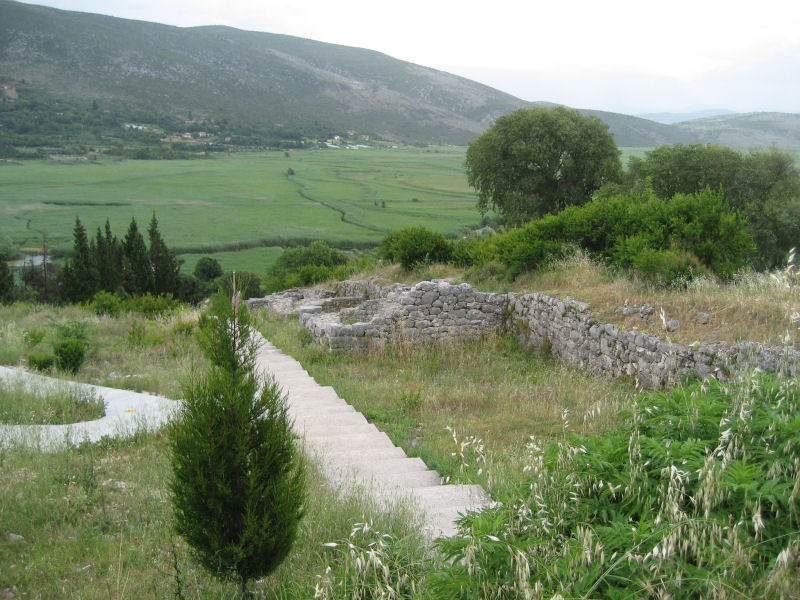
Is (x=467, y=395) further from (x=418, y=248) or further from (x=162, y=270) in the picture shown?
(x=162, y=270)

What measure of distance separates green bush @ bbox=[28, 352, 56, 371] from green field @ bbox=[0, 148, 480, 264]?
5223cm

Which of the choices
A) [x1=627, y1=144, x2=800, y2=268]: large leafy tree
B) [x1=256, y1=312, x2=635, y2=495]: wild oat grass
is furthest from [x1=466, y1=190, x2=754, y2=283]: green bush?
[x1=627, y1=144, x2=800, y2=268]: large leafy tree

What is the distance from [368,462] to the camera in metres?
6.02

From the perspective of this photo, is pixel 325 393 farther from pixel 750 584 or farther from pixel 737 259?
pixel 737 259

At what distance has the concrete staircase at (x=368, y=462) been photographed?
4543 millimetres

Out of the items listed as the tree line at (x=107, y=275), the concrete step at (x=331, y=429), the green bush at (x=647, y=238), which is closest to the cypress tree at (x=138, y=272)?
the tree line at (x=107, y=275)

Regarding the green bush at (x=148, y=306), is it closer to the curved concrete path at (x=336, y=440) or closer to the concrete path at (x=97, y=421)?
the curved concrete path at (x=336, y=440)

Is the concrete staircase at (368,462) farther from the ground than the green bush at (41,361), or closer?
farther from the ground

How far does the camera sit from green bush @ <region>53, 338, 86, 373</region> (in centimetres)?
1043

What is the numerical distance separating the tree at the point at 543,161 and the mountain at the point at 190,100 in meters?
101

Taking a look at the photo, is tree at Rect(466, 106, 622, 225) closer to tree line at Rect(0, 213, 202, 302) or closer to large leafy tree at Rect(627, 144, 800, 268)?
large leafy tree at Rect(627, 144, 800, 268)

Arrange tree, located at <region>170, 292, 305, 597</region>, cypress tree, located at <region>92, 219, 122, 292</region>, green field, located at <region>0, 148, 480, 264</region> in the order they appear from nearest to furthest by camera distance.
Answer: tree, located at <region>170, 292, 305, 597</region>, cypress tree, located at <region>92, 219, 122, 292</region>, green field, located at <region>0, 148, 480, 264</region>

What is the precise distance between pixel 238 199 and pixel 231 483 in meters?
91.4

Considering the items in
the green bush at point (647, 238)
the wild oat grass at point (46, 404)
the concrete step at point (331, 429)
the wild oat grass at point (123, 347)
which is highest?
the green bush at point (647, 238)
